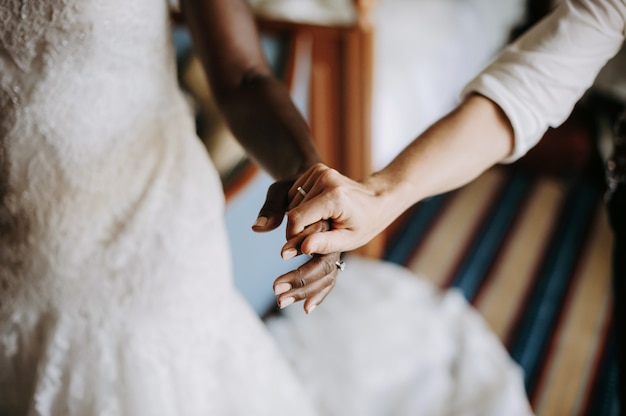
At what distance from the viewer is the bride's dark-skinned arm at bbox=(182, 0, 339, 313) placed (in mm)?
741

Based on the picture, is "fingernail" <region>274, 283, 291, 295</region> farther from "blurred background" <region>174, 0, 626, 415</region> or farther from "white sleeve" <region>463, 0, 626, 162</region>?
"blurred background" <region>174, 0, 626, 415</region>

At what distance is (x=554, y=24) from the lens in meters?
0.67

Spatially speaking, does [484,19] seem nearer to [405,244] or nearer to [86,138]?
[405,244]

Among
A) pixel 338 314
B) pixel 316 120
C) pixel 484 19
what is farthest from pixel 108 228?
pixel 484 19

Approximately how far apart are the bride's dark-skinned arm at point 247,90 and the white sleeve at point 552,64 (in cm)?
22

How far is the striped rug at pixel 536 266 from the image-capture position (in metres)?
1.60

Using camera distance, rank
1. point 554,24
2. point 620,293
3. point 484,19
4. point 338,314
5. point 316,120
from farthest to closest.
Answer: point 484,19, point 316,120, point 338,314, point 620,293, point 554,24

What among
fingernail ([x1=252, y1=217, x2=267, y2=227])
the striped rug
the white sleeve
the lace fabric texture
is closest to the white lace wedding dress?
the lace fabric texture

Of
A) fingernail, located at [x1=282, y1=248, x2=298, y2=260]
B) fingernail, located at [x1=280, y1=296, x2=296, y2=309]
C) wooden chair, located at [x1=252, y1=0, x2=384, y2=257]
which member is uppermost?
fingernail, located at [x1=282, y1=248, x2=298, y2=260]

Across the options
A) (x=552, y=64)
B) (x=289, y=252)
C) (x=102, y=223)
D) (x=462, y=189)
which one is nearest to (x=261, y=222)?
(x=289, y=252)

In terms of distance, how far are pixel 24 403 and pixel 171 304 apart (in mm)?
227

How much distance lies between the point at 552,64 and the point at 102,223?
0.55 m

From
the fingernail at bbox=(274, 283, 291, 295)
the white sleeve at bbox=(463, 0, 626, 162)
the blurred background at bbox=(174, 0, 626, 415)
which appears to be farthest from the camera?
the blurred background at bbox=(174, 0, 626, 415)

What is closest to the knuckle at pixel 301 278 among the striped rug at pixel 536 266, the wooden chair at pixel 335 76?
the wooden chair at pixel 335 76
